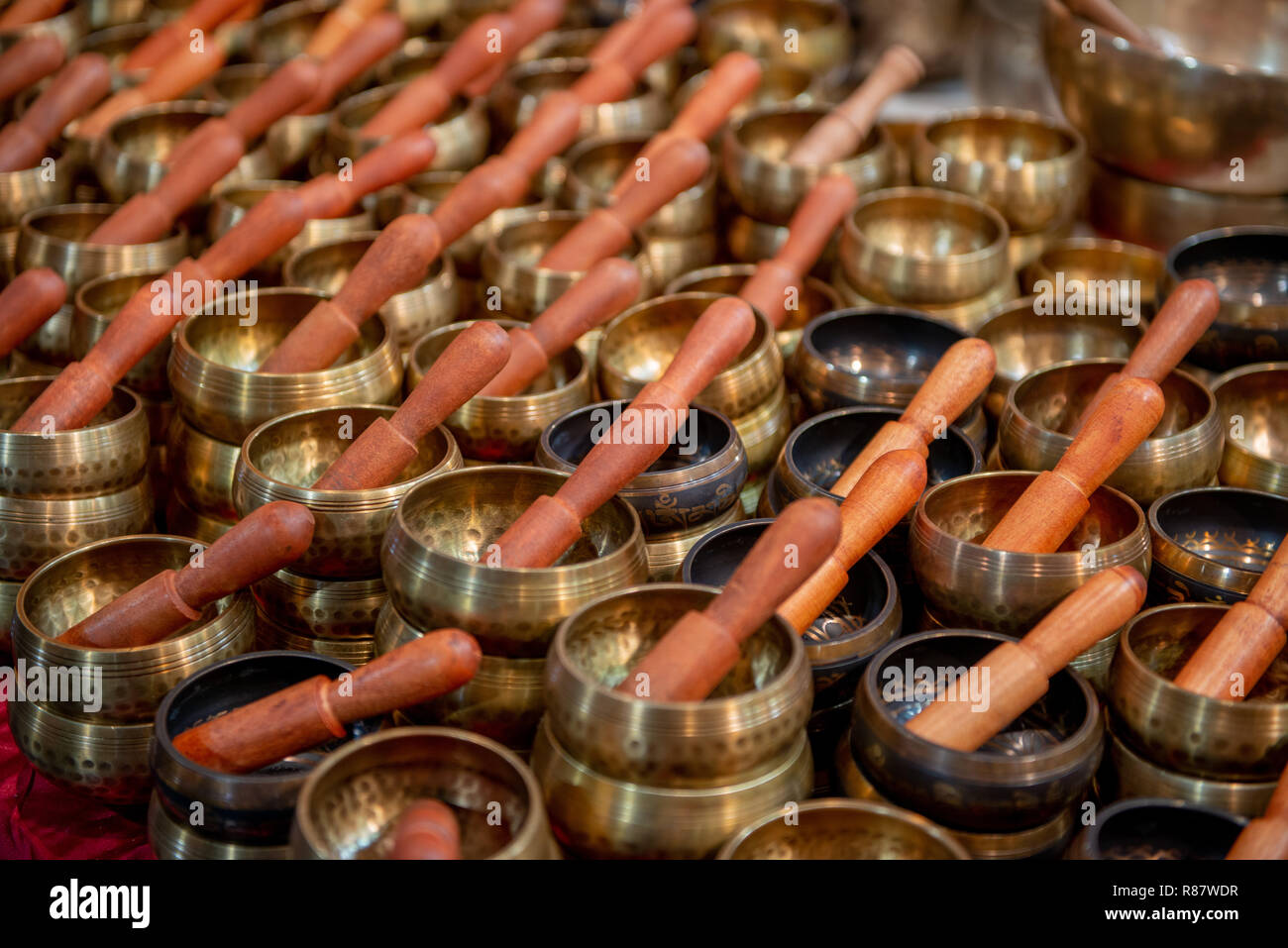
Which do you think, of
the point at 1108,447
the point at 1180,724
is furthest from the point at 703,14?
the point at 1180,724

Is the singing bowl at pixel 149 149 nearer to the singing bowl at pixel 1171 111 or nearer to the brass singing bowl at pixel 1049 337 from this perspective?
the brass singing bowl at pixel 1049 337

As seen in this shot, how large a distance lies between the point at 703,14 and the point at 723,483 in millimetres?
1724

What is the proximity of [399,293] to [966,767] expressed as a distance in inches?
46.3

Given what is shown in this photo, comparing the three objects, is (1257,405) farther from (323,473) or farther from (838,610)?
(323,473)

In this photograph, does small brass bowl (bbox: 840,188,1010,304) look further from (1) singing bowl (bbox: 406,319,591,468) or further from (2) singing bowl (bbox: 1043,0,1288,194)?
(1) singing bowl (bbox: 406,319,591,468)

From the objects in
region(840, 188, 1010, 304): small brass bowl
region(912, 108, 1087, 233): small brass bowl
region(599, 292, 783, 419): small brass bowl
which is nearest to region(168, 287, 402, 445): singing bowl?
region(599, 292, 783, 419): small brass bowl


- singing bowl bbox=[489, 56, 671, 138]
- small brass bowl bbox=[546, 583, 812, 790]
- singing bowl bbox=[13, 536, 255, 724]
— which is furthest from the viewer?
singing bowl bbox=[489, 56, 671, 138]

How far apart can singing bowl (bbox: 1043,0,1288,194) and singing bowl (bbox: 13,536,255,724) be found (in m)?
1.77

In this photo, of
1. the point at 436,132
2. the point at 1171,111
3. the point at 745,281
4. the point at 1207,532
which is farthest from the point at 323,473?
the point at 1171,111

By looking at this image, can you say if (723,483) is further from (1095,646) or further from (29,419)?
(29,419)

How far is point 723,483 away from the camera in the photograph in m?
1.75

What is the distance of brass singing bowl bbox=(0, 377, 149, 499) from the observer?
1772mm

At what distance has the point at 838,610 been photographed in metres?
1.72

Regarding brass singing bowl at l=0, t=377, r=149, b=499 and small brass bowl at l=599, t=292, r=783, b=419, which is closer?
brass singing bowl at l=0, t=377, r=149, b=499
